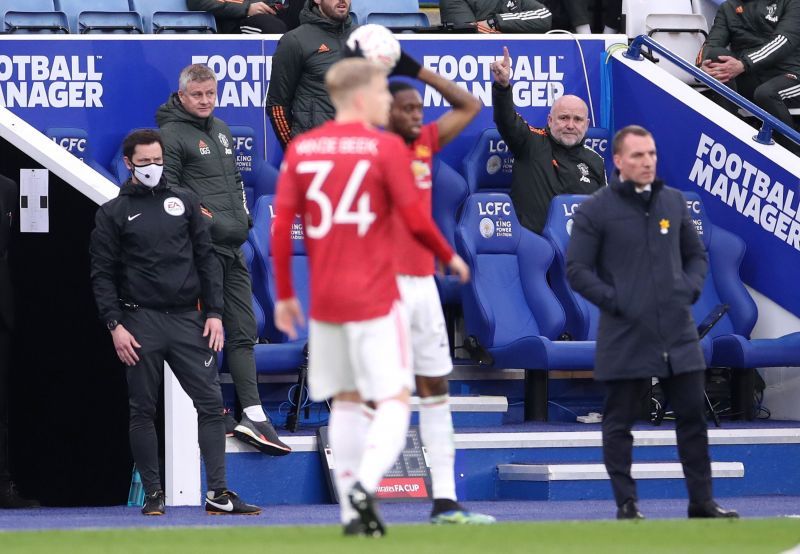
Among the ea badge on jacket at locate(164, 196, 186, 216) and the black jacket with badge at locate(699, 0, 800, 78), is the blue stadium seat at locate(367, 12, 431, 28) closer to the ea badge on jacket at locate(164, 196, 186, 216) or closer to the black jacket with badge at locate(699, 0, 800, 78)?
the black jacket with badge at locate(699, 0, 800, 78)

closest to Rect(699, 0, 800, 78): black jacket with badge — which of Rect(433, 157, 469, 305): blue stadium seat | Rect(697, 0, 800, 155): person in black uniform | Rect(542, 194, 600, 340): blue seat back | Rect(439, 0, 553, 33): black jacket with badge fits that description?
Rect(697, 0, 800, 155): person in black uniform

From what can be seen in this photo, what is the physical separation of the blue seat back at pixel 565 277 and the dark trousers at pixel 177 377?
2.95 metres

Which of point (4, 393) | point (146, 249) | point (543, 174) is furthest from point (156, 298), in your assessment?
point (543, 174)

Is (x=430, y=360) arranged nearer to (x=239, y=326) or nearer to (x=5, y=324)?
(x=239, y=326)

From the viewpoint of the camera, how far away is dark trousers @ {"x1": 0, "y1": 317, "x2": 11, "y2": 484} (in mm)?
8758

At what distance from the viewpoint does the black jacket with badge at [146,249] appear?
7.87m

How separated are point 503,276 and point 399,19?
2.39 meters

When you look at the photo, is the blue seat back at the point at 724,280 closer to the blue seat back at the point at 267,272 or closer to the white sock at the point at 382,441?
the blue seat back at the point at 267,272

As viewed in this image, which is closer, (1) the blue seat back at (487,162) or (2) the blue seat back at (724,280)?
(2) the blue seat back at (724,280)

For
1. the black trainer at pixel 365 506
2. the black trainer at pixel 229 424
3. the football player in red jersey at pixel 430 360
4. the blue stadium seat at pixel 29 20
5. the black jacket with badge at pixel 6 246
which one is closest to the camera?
the black trainer at pixel 365 506

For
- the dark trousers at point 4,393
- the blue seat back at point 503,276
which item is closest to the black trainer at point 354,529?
the dark trousers at point 4,393

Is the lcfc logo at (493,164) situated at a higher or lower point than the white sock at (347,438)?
higher

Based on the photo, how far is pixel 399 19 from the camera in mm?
11711

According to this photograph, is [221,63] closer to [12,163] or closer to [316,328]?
[12,163]
